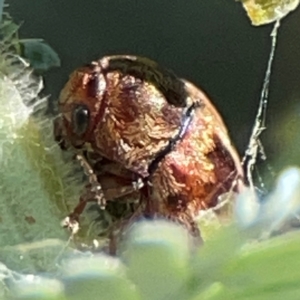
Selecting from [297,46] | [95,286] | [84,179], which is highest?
[297,46]

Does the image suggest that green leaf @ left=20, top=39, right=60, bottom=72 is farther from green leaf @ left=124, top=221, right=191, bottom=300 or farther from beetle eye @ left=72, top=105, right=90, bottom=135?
green leaf @ left=124, top=221, right=191, bottom=300

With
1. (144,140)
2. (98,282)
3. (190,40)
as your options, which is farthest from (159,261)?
(190,40)

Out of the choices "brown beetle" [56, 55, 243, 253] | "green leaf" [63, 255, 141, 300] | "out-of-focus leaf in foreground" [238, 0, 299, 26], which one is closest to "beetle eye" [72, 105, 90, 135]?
"brown beetle" [56, 55, 243, 253]

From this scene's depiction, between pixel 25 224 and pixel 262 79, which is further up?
pixel 262 79

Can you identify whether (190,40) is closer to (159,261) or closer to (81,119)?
(81,119)

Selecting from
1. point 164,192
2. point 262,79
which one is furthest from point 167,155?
point 262,79

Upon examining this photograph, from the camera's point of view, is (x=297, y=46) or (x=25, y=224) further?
(x=297, y=46)

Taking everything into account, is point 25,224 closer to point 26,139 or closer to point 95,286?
point 26,139
